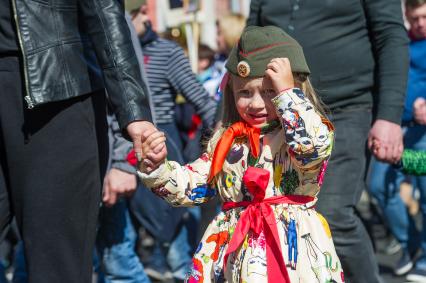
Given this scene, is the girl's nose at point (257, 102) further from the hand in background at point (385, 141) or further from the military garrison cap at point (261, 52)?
the hand in background at point (385, 141)

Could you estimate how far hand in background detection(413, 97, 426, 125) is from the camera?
657 centimetres

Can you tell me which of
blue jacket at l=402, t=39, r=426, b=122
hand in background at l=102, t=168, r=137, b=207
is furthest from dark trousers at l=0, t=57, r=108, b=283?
blue jacket at l=402, t=39, r=426, b=122

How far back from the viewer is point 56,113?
3391 millimetres

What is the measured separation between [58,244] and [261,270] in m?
0.70

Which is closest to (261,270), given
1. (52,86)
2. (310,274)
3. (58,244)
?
(310,274)

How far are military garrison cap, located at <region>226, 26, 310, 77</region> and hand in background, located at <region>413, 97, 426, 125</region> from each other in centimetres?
305

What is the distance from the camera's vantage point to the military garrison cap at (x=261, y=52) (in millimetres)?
3584

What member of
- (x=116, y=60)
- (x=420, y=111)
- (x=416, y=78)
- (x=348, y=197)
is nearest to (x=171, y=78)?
(x=420, y=111)

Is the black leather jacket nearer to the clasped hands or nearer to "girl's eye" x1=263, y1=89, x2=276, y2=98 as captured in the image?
the clasped hands

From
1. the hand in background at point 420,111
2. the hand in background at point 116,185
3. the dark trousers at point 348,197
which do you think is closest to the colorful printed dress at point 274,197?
the dark trousers at point 348,197

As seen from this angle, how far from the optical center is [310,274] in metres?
3.47

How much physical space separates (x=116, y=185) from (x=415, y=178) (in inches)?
121

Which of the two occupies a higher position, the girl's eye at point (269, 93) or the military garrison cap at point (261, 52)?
the military garrison cap at point (261, 52)

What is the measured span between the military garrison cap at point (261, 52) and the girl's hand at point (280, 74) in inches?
3.3
